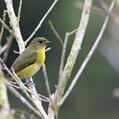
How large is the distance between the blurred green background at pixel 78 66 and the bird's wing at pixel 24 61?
1652 cm

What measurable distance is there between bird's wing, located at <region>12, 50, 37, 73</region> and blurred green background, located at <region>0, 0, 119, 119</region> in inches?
650

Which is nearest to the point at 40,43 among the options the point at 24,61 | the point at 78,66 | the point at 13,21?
the point at 24,61

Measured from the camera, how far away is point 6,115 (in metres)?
4.16

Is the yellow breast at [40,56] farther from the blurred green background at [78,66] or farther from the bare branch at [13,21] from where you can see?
the blurred green background at [78,66]

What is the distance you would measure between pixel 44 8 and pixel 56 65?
2.71 meters

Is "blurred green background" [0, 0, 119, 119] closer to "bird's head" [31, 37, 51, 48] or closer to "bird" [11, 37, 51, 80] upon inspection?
"bird's head" [31, 37, 51, 48]

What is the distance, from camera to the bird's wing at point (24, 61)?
23.9 feet

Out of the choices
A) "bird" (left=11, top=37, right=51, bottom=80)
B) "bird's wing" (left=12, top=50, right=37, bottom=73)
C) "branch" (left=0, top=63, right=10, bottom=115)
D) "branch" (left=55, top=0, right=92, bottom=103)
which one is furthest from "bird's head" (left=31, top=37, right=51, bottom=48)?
"branch" (left=0, top=63, right=10, bottom=115)

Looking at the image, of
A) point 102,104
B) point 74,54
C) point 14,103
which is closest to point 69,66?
point 74,54

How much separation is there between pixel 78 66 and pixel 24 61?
18.6m

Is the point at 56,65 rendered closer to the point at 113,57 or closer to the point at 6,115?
the point at 113,57

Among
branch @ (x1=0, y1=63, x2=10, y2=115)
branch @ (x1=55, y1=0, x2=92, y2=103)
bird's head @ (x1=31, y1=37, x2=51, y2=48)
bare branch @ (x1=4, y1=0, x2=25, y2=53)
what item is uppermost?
branch @ (x1=0, y1=63, x2=10, y2=115)

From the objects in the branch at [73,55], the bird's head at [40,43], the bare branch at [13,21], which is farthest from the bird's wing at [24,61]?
the branch at [73,55]

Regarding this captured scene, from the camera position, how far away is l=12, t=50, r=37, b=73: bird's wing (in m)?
7.29
